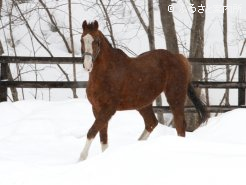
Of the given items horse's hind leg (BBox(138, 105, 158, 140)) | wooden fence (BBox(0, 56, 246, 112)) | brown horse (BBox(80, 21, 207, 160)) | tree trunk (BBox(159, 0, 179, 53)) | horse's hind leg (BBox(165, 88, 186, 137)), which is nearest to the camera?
brown horse (BBox(80, 21, 207, 160))

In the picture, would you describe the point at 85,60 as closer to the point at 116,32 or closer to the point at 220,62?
the point at 220,62

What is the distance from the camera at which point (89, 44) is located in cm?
541

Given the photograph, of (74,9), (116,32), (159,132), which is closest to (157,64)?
(159,132)

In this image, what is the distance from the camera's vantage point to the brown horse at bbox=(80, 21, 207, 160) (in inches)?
221

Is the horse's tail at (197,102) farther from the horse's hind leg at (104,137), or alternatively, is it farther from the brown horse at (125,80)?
the horse's hind leg at (104,137)

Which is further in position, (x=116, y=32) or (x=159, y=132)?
(x=116, y=32)

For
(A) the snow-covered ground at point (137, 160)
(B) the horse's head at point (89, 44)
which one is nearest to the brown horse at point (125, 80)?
(B) the horse's head at point (89, 44)

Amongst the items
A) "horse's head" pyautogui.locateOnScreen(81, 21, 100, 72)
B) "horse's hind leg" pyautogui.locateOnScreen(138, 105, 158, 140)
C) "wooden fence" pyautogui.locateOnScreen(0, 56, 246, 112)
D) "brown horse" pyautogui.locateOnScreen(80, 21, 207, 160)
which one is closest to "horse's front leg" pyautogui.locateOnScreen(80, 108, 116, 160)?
"brown horse" pyautogui.locateOnScreen(80, 21, 207, 160)

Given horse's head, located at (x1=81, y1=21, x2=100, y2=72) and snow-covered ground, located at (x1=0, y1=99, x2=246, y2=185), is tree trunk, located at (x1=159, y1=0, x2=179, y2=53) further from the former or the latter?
horse's head, located at (x1=81, y1=21, x2=100, y2=72)

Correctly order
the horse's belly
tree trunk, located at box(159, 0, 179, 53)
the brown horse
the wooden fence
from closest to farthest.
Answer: the brown horse
the horse's belly
the wooden fence
tree trunk, located at box(159, 0, 179, 53)

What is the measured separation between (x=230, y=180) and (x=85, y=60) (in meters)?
2.47

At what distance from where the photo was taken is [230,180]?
3400mm

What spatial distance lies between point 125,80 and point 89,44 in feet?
2.31

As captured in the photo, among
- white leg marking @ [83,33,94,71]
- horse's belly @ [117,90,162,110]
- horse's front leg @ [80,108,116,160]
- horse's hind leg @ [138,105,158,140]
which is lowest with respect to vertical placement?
horse's hind leg @ [138,105,158,140]
